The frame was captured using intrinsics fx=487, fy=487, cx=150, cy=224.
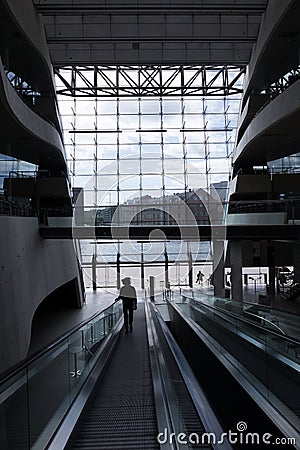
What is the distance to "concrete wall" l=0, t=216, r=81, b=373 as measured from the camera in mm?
11172

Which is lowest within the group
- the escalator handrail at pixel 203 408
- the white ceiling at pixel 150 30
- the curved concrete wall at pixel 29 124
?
the escalator handrail at pixel 203 408

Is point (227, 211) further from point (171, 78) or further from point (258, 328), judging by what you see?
point (171, 78)

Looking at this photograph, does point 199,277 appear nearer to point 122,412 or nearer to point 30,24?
point 30,24

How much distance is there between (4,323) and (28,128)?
879 cm

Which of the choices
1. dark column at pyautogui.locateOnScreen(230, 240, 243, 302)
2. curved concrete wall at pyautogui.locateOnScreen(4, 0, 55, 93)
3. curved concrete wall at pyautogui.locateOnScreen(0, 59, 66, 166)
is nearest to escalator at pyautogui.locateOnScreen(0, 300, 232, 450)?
curved concrete wall at pyautogui.locateOnScreen(0, 59, 66, 166)

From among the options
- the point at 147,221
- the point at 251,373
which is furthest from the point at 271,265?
the point at 251,373

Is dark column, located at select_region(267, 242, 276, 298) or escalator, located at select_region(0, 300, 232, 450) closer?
escalator, located at select_region(0, 300, 232, 450)

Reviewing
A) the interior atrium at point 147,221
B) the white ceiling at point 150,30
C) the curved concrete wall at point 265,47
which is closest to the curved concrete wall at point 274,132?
the interior atrium at point 147,221

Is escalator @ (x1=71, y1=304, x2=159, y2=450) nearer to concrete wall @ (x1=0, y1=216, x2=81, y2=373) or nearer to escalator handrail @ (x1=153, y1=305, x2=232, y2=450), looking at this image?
escalator handrail @ (x1=153, y1=305, x2=232, y2=450)

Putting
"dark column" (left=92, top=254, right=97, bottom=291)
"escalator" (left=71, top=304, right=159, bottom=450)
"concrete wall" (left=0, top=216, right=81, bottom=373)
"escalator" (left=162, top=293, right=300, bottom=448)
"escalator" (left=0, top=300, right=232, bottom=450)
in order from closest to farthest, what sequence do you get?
"escalator" (left=0, top=300, right=232, bottom=450) < "escalator" (left=162, top=293, right=300, bottom=448) < "escalator" (left=71, top=304, right=159, bottom=450) < "concrete wall" (left=0, top=216, right=81, bottom=373) < "dark column" (left=92, top=254, right=97, bottom=291)

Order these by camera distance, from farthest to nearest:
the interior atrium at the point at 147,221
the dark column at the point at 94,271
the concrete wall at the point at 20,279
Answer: the dark column at the point at 94,271 < the concrete wall at the point at 20,279 < the interior atrium at the point at 147,221

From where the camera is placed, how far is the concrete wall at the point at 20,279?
1117 cm

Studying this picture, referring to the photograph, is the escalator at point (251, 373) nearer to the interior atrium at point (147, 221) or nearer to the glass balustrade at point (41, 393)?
the interior atrium at point (147, 221)

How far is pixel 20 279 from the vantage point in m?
13.3
